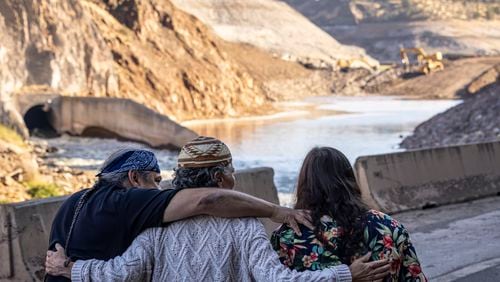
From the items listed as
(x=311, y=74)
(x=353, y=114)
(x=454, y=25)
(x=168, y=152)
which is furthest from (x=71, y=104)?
(x=454, y=25)

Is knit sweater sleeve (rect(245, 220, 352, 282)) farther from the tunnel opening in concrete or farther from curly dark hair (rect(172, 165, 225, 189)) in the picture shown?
the tunnel opening in concrete

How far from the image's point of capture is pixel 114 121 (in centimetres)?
3247

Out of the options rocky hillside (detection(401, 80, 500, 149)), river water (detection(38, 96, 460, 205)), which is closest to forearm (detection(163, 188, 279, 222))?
river water (detection(38, 96, 460, 205))

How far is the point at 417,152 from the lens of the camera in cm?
1227

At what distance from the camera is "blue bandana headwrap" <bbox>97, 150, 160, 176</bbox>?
149 inches

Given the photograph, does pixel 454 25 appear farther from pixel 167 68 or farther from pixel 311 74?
pixel 167 68

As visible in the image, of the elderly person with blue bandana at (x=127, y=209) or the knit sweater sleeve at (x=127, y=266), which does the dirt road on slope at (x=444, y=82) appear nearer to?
the elderly person with blue bandana at (x=127, y=209)

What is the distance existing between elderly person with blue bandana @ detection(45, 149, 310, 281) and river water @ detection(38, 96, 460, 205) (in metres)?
9.64

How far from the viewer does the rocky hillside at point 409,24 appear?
13838 cm

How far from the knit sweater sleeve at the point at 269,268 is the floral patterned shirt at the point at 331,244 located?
6cm

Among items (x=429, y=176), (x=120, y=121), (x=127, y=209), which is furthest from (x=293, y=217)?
(x=120, y=121)

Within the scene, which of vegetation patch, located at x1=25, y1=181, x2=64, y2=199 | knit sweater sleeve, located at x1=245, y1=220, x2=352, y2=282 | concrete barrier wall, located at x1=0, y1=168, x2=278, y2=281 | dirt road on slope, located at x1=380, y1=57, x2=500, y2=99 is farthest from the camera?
dirt road on slope, located at x1=380, y1=57, x2=500, y2=99

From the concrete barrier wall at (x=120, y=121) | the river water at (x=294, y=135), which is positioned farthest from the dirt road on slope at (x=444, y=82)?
the concrete barrier wall at (x=120, y=121)

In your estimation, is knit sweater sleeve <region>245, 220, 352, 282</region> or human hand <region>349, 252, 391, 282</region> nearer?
knit sweater sleeve <region>245, 220, 352, 282</region>
